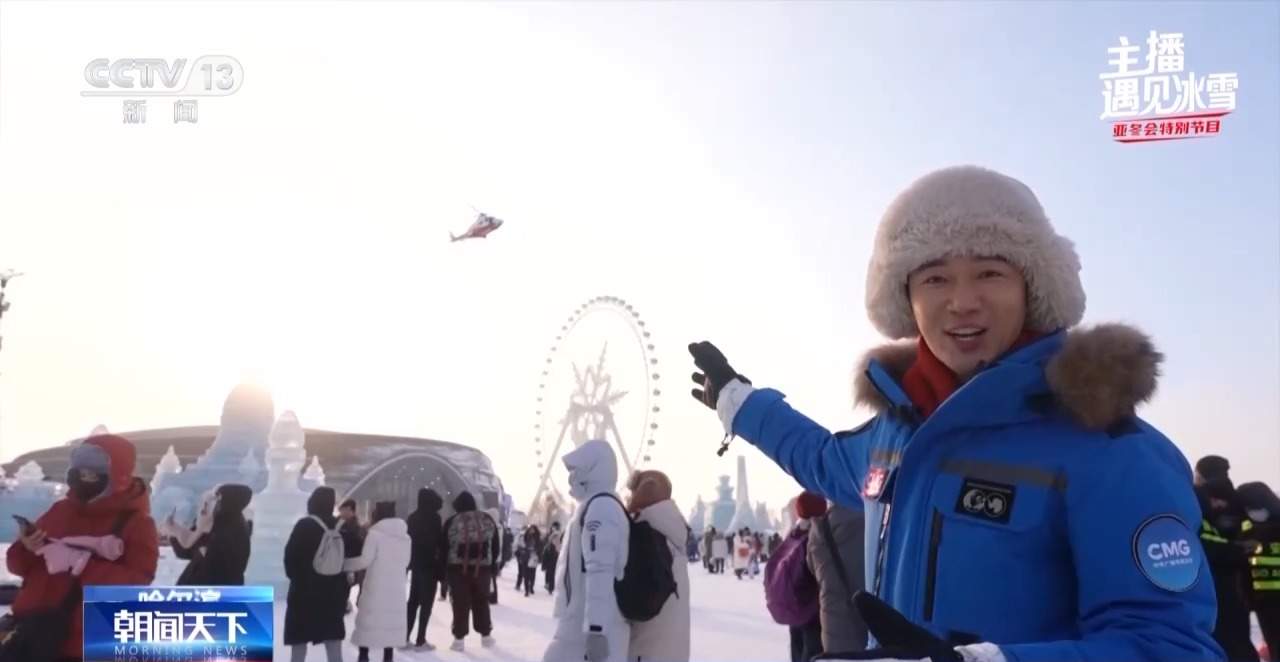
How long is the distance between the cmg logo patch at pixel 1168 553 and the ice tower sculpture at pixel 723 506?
3132 inches

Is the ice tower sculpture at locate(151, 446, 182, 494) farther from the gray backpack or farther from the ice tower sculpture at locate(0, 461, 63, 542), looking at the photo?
the gray backpack

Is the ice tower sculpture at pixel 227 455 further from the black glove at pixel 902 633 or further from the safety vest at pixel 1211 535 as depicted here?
the black glove at pixel 902 633

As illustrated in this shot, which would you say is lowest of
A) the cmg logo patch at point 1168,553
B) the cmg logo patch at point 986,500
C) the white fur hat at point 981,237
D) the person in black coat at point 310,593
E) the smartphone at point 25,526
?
the person in black coat at point 310,593

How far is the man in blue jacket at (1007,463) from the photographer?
1.59 m

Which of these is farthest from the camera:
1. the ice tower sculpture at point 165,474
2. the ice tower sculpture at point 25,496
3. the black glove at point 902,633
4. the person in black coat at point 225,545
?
the ice tower sculpture at point 25,496

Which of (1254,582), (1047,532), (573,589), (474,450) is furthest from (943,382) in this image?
(474,450)

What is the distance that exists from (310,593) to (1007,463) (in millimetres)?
7873

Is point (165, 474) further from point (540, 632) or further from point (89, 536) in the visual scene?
point (89, 536)

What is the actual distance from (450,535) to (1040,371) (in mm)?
9911

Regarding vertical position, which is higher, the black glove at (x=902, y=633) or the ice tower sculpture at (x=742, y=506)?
the black glove at (x=902, y=633)

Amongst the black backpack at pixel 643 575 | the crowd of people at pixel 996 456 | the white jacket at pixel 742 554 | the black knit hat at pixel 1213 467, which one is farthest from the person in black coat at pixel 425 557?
the white jacket at pixel 742 554

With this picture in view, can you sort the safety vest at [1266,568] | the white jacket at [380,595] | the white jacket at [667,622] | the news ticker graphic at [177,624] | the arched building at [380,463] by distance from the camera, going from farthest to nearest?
the arched building at [380,463] → the white jacket at [380,595] → the safety vest at [1266,568] → the white jacket at [667,622] → the news ticker graphic at [177,624]

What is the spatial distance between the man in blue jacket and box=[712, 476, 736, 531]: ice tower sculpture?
260 feet

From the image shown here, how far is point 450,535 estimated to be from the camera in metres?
11.1
